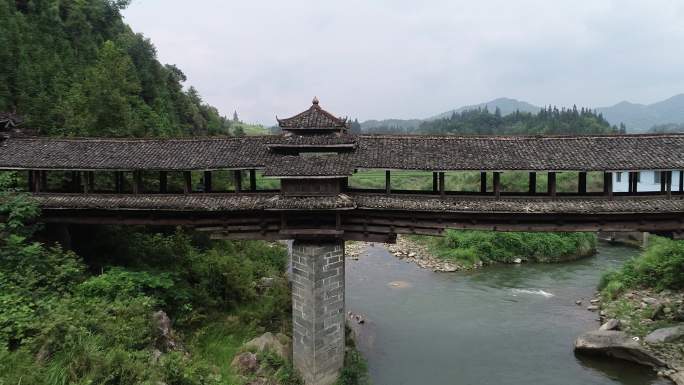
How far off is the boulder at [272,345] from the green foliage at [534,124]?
76962mm

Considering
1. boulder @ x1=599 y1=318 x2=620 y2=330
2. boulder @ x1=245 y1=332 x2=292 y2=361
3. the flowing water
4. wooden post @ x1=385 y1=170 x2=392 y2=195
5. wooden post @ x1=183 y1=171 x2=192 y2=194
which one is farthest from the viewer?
boulder @ x1=599 y1=318 x2=620 y2=330

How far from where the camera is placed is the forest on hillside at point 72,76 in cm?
2511

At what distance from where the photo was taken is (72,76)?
3153cm

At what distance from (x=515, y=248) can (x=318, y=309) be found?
23.3 metres

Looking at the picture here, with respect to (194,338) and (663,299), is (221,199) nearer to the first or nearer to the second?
(194,338)

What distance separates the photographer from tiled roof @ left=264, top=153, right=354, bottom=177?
1485cm

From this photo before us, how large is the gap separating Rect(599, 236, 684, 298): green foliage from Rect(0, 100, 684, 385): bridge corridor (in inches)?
404

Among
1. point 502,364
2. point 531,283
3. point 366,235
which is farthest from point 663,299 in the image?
point 366,235

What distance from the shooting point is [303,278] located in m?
15.7

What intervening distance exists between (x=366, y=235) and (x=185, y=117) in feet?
126

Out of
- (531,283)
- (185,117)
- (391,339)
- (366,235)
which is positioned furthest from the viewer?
(185,117)

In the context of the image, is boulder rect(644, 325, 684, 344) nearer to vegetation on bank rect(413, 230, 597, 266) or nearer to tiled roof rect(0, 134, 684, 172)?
tiled roof rect(0, 134, 684, 172)

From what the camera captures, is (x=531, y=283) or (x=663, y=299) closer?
(x=663, y=299)

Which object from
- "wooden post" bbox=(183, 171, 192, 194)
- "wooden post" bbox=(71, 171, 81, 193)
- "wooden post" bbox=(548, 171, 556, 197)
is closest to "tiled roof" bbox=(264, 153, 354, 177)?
"wooden post" bbox=(183, 171, 192, 194)
